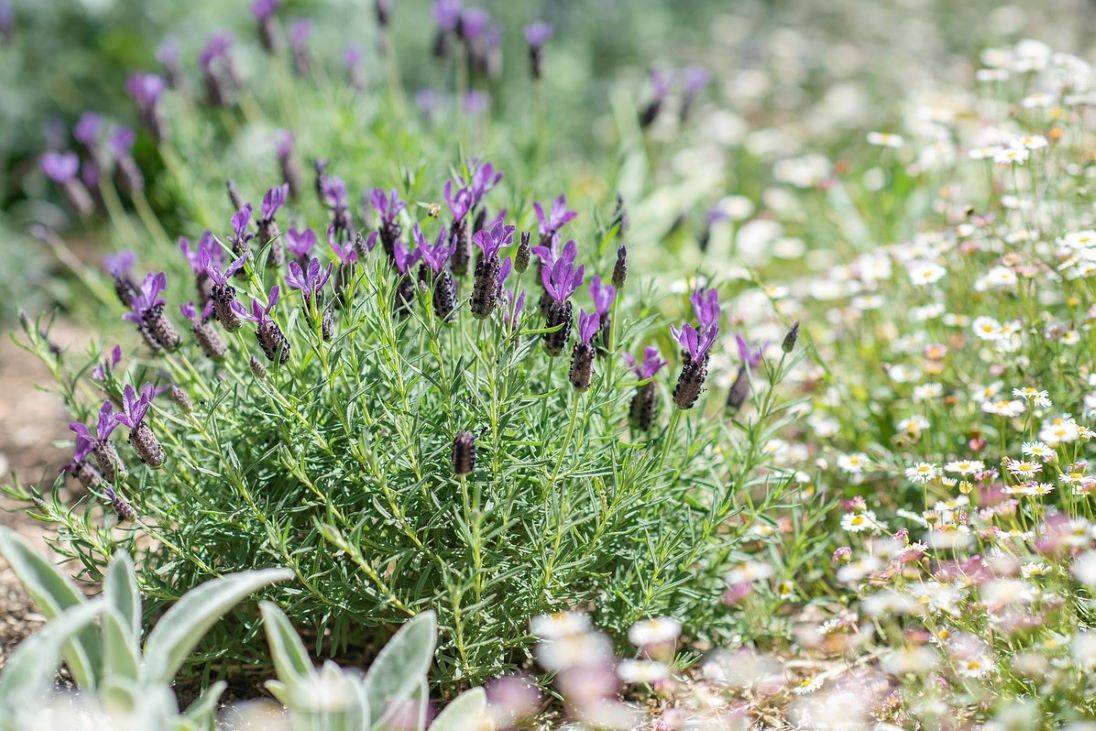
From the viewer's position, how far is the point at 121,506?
6.54 feet

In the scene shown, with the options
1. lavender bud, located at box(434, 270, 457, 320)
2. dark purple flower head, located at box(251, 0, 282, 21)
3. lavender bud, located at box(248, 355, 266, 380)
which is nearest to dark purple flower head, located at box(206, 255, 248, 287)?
lavender bud, located at box(248, 355, 266, 380)

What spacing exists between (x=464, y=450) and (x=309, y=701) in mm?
480

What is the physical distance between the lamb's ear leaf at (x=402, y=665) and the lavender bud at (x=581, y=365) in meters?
0.49

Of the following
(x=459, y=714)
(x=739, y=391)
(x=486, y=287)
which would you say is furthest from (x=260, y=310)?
(x=739, y=391)

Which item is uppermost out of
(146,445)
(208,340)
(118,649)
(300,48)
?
(300,48)

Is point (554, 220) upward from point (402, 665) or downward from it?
upward

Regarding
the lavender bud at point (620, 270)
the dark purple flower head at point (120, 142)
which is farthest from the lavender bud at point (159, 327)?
the dark purple flower head at point (120, 142)

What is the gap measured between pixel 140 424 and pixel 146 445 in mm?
45

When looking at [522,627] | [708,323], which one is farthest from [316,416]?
[708,323]

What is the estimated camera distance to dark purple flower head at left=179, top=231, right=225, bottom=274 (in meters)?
1.87

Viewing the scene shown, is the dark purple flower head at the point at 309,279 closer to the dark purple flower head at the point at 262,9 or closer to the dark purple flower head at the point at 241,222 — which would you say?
the dark purple flower head at the point at 241,222

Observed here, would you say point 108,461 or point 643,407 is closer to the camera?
point 108,461

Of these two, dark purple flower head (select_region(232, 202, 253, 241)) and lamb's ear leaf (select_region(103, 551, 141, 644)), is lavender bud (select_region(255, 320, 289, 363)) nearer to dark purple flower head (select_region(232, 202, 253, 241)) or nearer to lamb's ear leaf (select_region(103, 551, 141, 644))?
dark purple flower head (select_region(232, 202, 253, 241))

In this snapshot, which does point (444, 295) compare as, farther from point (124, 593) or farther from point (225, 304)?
point (124, 593)
